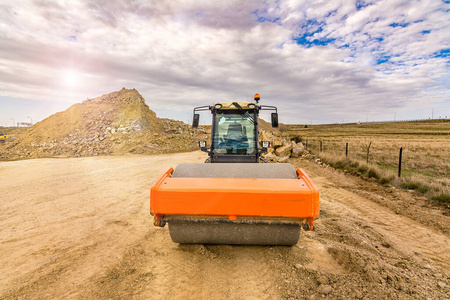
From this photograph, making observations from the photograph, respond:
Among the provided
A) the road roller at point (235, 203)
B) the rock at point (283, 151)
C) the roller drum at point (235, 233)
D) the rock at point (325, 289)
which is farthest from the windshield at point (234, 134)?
the rock at point (283, 151)

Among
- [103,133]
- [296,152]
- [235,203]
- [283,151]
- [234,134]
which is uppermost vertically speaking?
[103,133]

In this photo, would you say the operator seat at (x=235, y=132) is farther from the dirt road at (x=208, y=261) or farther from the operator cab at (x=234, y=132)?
the dirt road at (x=208, y=261)

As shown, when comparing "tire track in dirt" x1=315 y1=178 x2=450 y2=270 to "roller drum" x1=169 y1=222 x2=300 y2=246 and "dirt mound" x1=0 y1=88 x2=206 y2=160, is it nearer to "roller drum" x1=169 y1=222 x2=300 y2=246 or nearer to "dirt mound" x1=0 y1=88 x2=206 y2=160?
"roller drum" x1=169 y1=222 x2=300 y2=246

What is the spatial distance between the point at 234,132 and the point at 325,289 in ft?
13.6

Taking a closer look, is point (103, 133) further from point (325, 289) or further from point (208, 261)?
point (325, 289)

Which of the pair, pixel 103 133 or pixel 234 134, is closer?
pixel 234 134

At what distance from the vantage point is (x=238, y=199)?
313 centimetres

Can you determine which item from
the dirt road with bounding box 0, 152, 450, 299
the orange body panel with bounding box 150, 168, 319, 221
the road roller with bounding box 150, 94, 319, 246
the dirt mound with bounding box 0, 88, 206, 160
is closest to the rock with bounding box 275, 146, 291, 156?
the dirt road with bounding box 0, 152, 450, 299

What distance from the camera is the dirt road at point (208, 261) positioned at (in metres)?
3.23

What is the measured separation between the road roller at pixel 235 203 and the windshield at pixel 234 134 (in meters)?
2.38

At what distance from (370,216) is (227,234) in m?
4.51

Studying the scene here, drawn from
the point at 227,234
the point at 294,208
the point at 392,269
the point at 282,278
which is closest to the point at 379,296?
the point at 392,269

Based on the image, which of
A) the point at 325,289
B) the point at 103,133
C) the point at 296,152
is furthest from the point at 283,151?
the point at 103,133

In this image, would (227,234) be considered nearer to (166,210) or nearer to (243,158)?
(166,210)
